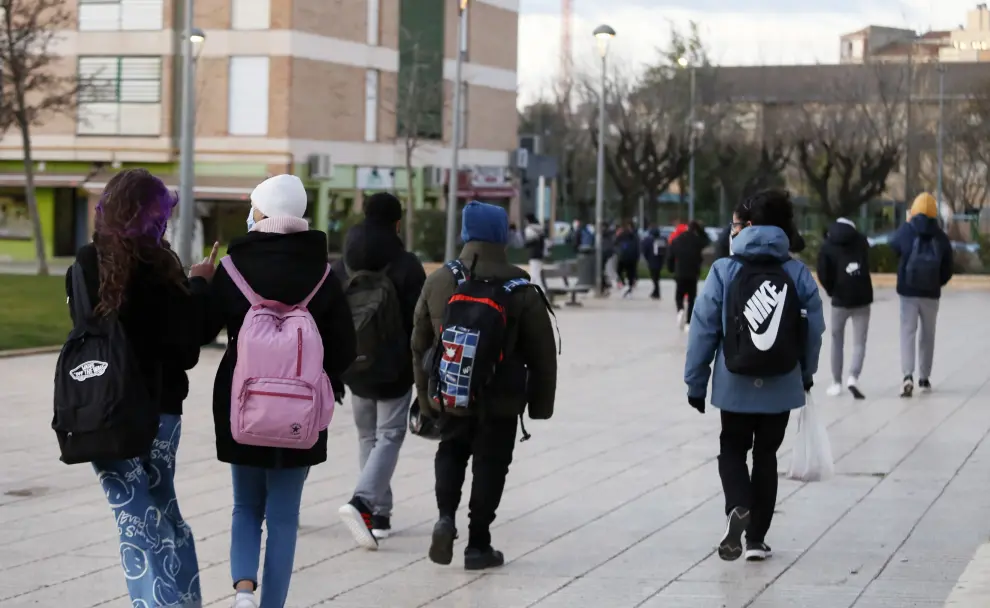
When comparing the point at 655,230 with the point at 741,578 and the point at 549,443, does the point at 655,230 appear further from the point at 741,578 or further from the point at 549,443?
the point at 741,578

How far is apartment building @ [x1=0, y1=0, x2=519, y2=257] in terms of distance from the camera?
49938mm

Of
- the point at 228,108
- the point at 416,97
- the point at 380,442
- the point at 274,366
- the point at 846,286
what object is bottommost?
the point at 380,442

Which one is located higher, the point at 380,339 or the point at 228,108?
the point at 228,108

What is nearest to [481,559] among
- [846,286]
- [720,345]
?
[720,345]

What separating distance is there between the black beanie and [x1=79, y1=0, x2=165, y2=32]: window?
1726 inches

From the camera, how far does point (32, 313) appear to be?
24.7 metres

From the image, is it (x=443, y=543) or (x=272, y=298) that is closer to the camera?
(x=272, y=298)

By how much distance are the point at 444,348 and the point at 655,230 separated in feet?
108

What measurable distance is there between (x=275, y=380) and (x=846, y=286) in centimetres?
1053

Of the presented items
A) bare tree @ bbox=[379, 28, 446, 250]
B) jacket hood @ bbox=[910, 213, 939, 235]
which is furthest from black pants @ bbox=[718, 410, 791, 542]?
bare tree @ bbox=[379, 28, 446, 250]

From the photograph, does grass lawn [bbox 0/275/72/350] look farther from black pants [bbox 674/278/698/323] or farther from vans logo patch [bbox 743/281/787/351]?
vans logo patch [bbox 743/281/787/351]

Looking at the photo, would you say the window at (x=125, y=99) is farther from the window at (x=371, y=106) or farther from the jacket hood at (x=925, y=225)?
the jacket hood at (x=925, y=225)

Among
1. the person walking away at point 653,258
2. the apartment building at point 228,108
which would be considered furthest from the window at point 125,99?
the person walking away at point 653,258

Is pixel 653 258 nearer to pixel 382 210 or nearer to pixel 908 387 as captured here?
pixel 908 387
